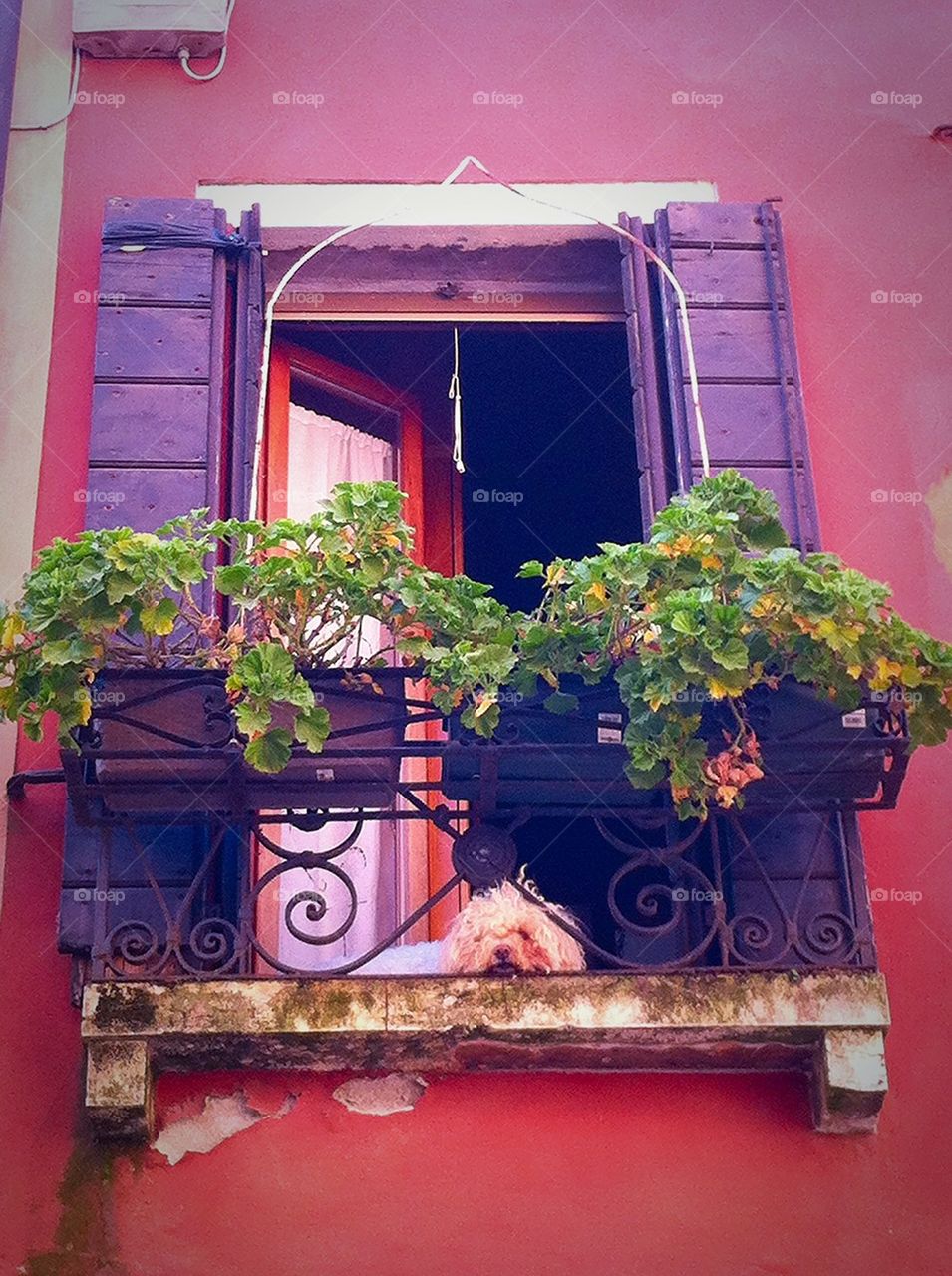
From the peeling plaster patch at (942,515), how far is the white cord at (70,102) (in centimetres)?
270

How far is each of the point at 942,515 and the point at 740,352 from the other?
698 mm

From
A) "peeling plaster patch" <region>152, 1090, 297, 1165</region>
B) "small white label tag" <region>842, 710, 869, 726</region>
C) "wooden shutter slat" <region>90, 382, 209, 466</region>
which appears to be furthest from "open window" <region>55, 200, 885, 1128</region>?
"small white label tag" <region>842, 710, 869, 726</region>

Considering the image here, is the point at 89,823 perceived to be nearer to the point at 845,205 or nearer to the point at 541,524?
the point at 845,205

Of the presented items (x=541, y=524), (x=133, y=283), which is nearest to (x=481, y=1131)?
(x=133, y=283)

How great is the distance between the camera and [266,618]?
432 cm

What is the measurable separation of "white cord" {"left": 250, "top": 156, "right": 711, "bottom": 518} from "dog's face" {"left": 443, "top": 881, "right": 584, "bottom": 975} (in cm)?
115

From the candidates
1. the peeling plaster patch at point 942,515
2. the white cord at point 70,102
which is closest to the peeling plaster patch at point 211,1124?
the peeling plaster patch at point 942,515

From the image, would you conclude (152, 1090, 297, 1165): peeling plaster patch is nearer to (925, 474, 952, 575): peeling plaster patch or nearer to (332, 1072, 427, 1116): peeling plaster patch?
(332, 1072, 427, 1116): peeling plaster patch

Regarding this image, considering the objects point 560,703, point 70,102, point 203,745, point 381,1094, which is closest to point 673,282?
point 560,703

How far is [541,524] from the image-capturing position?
7766mm

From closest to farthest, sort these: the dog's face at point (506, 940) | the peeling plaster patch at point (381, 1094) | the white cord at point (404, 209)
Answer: the dog's face at point (506, 940), the peeling plaster patch at point (381, 1094), the white cord at point (404, 209)

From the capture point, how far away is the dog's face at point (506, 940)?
14.1 ft

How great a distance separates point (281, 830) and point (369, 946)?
0.38 metres

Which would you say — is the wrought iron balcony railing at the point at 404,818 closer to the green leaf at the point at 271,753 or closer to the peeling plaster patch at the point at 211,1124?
the green leaf at the point at 271,753
